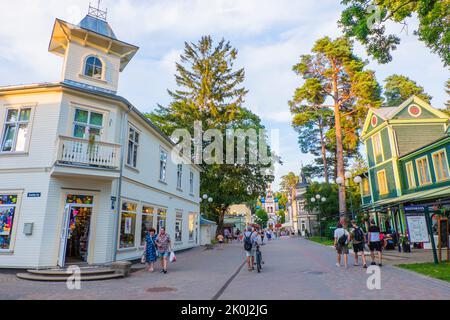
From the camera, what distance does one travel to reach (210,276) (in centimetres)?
996

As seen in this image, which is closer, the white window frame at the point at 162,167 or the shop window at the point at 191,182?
the white window frame at the point at 162,167

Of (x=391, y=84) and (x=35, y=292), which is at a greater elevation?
(x=391, y=84)

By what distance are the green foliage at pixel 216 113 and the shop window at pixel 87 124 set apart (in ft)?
58.1

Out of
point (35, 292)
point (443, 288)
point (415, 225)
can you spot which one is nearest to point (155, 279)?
point (35, 292)

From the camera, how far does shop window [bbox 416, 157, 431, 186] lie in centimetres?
1975

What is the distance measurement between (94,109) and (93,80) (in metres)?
2.26

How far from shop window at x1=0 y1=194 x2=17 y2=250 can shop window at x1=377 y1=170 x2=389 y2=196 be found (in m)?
25.4

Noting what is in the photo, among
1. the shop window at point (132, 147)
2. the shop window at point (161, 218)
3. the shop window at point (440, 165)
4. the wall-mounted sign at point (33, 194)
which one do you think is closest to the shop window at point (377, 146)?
the shop window at point (440, 165)

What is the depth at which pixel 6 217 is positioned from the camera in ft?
35.2

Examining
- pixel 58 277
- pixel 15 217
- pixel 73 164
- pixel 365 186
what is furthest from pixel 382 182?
pixel 15 217

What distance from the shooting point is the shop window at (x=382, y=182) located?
2394cm

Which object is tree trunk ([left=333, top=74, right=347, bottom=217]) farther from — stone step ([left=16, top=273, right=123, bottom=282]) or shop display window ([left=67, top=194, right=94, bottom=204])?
stone step ([left=16, top=273, right=123, bottom=282])

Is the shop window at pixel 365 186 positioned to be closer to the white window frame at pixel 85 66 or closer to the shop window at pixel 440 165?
the shop window at pixel 440 165
